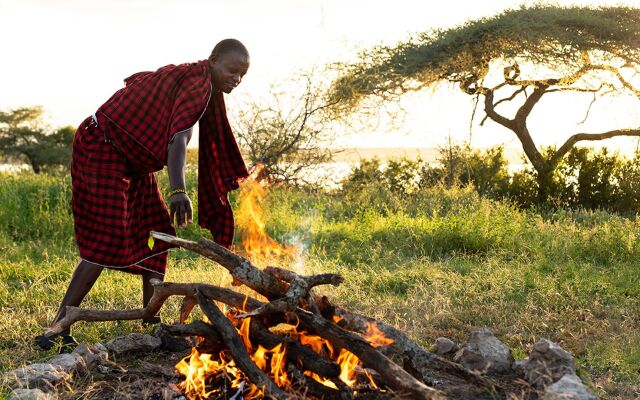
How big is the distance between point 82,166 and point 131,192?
31 cm

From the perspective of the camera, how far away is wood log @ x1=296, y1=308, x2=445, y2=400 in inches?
99.1

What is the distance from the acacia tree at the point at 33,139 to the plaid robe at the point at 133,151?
20358 mm

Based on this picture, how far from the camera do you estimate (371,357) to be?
266cm

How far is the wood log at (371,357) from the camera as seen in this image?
2518mm

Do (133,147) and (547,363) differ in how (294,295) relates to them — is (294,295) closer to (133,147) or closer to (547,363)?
(547,363)

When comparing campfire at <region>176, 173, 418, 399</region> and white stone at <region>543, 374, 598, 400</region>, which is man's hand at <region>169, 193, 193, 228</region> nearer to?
campfire at <region>176, 173, 418, 399</region>

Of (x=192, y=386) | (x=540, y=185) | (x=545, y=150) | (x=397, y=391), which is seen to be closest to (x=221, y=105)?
(x=192, y=386)

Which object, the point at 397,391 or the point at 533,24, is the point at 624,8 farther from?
the point at 397,391

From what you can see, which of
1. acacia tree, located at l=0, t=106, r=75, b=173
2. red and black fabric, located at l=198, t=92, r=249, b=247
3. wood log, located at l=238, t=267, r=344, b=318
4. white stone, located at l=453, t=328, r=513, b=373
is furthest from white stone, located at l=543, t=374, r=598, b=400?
→ acacia tree, located at l=0, t=106, r=75, b=173

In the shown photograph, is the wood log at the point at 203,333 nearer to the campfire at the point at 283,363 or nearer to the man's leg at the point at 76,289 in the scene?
the campfire at the point at 283,363

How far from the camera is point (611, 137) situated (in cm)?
1229

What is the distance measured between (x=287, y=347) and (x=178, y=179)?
1015 millimetres

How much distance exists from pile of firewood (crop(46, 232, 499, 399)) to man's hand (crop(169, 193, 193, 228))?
24 cm

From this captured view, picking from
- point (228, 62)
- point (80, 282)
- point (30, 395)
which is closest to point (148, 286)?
point (80, 282)
